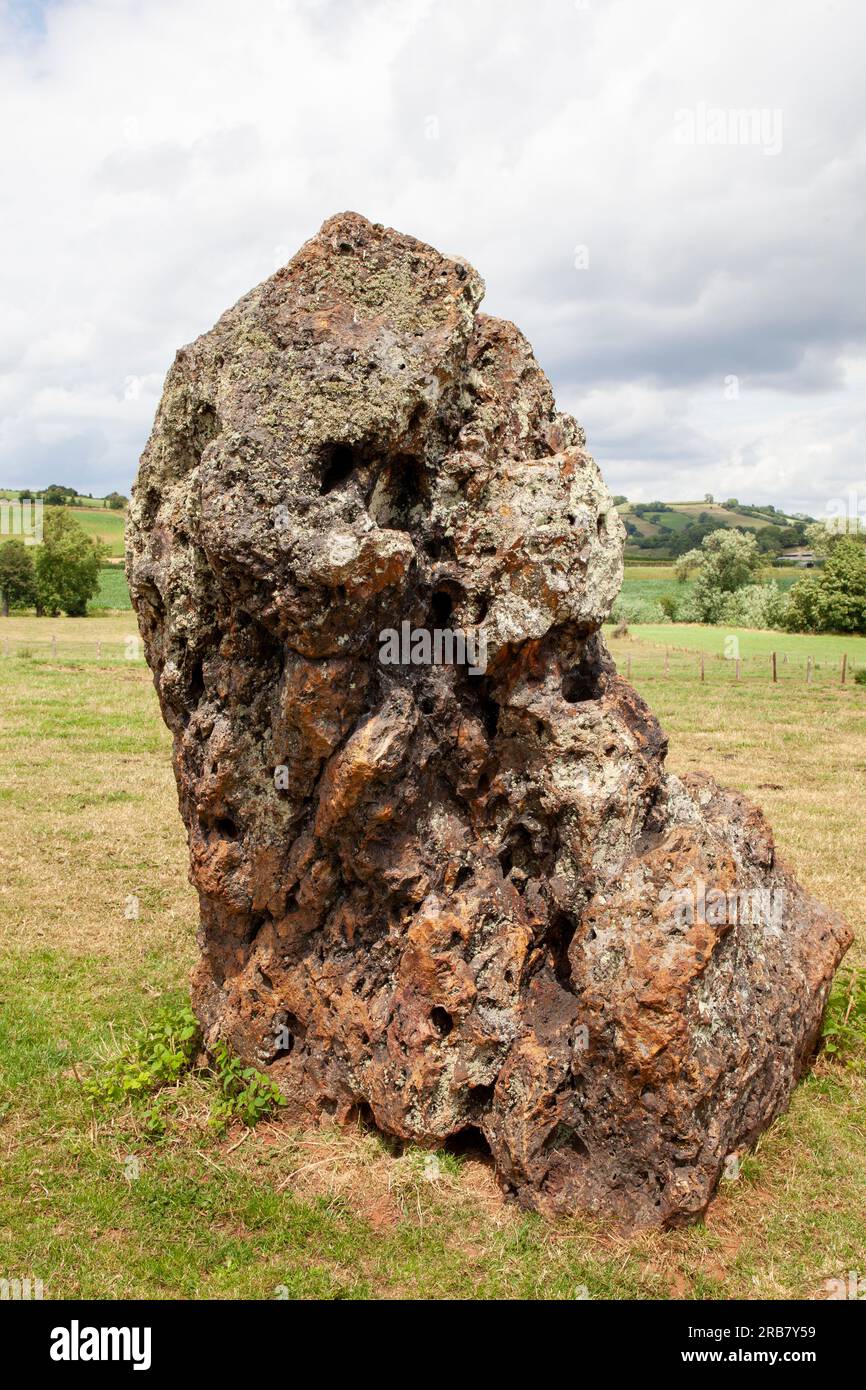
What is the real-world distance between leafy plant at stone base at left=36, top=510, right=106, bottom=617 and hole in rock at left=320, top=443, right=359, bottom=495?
68.7 m

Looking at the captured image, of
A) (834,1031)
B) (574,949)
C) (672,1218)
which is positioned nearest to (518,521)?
(574,949)

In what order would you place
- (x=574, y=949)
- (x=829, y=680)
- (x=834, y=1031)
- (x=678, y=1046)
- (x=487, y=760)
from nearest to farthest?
(x=678, y=1046) → (x=574, y=949) → (x=487, y=760) → (x=834, y=1031) → (x=829, y=680)

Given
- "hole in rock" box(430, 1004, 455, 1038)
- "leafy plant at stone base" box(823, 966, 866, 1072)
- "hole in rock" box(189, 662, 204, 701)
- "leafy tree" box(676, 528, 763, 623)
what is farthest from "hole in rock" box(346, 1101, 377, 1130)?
"leafy tree" box(676, 528, 763, 623)

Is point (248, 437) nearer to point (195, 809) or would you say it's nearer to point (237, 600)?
point (237, 600)

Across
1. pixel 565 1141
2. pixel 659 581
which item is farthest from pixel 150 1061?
pixel 659 581

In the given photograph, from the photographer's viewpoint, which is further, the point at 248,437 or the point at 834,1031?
the point at 834,1031

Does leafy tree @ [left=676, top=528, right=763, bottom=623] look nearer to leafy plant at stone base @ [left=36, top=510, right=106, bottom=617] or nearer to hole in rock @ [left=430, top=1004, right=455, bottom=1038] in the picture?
leafy plant at stone base @ [left=36, top=510, right=106, bottom=617]

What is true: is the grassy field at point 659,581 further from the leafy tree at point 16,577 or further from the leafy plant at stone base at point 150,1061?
the leafy plant at stone base at point 150,1061

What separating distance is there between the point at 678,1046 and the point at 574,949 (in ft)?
2.98

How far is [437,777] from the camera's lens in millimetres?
7223

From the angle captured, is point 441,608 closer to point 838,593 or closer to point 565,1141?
point 565,1141

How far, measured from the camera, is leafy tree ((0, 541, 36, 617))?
74.4 meters

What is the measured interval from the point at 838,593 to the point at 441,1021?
5516cm

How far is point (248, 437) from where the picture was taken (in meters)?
6.34
